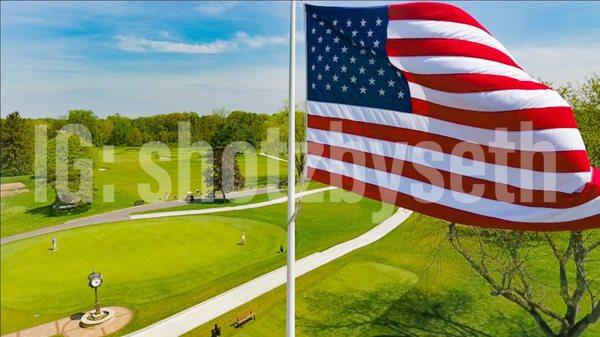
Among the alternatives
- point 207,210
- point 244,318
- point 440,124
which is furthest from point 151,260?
point 440,124

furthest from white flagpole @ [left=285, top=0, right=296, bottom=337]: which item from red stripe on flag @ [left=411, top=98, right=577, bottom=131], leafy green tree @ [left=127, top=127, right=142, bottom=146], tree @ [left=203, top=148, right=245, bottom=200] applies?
leafy green tree @ [left=127, top=127, right=142, bottom=146]

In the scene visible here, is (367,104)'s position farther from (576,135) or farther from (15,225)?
(15,225)

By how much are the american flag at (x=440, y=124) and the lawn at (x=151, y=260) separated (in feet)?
49.6

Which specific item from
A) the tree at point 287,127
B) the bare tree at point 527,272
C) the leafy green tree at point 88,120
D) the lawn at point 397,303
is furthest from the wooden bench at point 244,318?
the leafy green tree at point 88,120

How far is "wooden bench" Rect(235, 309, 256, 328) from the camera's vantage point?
57.9 feet

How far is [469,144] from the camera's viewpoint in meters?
7.59

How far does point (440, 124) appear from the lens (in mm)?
7766

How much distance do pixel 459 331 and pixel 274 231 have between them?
1920cm

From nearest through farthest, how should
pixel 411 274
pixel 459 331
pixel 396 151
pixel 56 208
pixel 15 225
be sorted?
pixel 396 151 < pixel 459 331 < pixel 411 274 < pixel 15 225 < pixel 56 208

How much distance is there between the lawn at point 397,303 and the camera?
1756 cm

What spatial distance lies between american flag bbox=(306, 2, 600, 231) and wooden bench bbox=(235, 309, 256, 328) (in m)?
11.7

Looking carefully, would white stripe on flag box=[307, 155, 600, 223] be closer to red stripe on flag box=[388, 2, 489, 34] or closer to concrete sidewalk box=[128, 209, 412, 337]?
red stripe on flag box=[388, 2, 489, 34]

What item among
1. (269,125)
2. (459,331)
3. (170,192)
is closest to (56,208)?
(170,192)

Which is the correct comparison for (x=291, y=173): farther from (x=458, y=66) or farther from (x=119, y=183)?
(x=119, y=183)
